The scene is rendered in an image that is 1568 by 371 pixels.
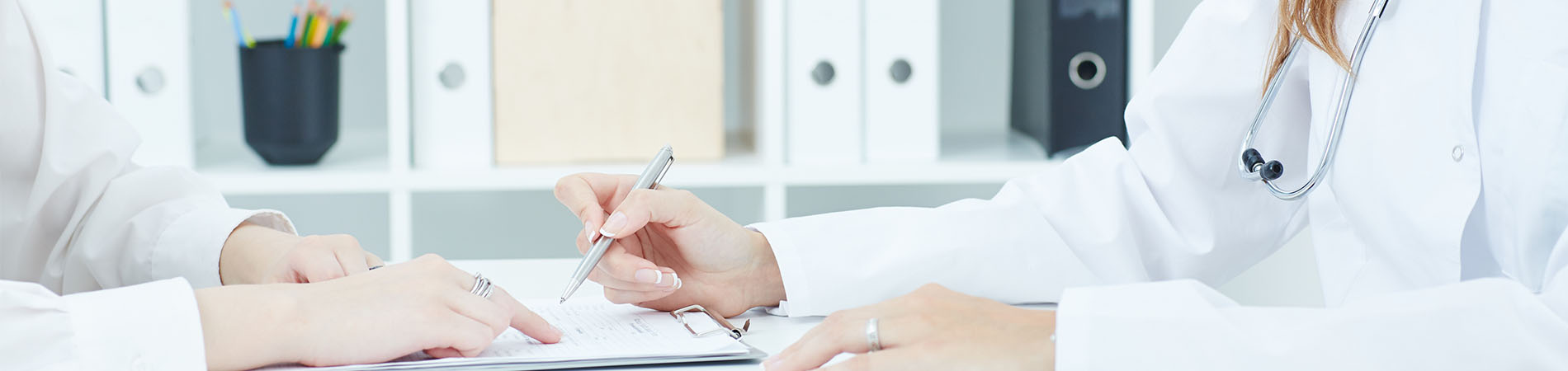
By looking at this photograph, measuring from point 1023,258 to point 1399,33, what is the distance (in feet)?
0.86

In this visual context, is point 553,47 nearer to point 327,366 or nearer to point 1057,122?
point 1057,122

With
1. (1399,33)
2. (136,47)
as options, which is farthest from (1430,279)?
(136,47)

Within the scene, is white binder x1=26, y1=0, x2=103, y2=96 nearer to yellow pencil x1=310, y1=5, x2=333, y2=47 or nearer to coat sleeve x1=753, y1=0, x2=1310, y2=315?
yellow pencil x1=310, y1=5, x2=333, y2=47

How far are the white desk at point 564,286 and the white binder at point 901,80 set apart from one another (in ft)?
1.70

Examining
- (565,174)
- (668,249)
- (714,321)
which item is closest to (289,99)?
(565,174)

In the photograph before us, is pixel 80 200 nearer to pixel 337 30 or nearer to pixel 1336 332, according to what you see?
pixel 337 30

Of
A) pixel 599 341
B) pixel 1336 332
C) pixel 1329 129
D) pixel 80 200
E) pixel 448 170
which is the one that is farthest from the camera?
pixel 448 170

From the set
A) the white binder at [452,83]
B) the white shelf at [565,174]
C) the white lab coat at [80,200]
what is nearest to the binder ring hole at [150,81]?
the white shelf at [565,174]

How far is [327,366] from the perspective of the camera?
21.8 inches

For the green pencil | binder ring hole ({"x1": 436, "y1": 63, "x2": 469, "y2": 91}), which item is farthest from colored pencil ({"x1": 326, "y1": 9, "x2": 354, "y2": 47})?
binder ring hole ({"x1": 436, "y1": 63, "x2": 469, "y2": 91})

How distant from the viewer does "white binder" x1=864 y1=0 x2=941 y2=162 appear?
1.39 m

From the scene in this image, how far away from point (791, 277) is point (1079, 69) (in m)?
0.80

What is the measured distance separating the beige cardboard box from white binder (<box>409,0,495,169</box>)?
0.05 feet

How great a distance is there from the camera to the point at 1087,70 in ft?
4.69
